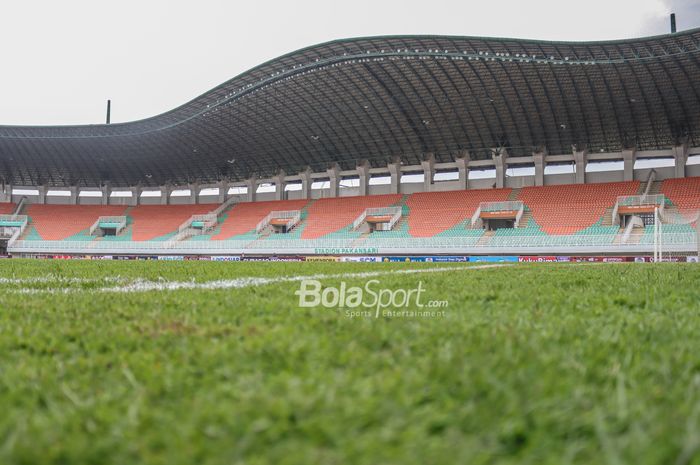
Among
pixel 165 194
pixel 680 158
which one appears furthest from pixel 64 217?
pixel 680 158

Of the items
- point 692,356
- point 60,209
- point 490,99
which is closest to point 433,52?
point 490,99

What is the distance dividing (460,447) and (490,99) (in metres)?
34.7

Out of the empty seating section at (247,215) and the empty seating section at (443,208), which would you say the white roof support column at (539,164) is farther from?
the empty seating section at (247,215)

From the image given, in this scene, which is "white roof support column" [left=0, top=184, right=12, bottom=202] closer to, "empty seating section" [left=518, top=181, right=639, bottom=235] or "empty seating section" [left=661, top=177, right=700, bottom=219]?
"empty seating section" [left=518, top=181, right=639, bottom=235]

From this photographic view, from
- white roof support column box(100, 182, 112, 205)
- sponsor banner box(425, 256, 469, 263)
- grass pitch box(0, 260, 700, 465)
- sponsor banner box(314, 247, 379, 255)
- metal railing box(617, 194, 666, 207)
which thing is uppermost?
grass pitch box(0, 260, 700, 465)

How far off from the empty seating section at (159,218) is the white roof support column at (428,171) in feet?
69.8

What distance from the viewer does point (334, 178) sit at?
46156mm

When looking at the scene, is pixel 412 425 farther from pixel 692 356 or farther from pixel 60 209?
pixel 60 209

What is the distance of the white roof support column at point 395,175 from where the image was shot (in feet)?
143

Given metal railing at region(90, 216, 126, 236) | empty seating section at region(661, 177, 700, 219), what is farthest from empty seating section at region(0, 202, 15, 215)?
empty seating section at region(661, 177, 700, 219)

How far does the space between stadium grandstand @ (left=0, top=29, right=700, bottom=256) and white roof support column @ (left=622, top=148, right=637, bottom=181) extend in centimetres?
7

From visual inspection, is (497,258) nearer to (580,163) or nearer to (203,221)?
(580,163)

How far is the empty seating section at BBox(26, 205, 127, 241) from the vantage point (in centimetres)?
4822

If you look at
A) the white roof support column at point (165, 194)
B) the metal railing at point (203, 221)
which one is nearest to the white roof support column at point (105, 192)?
the white roof support column at point (165, 194)
